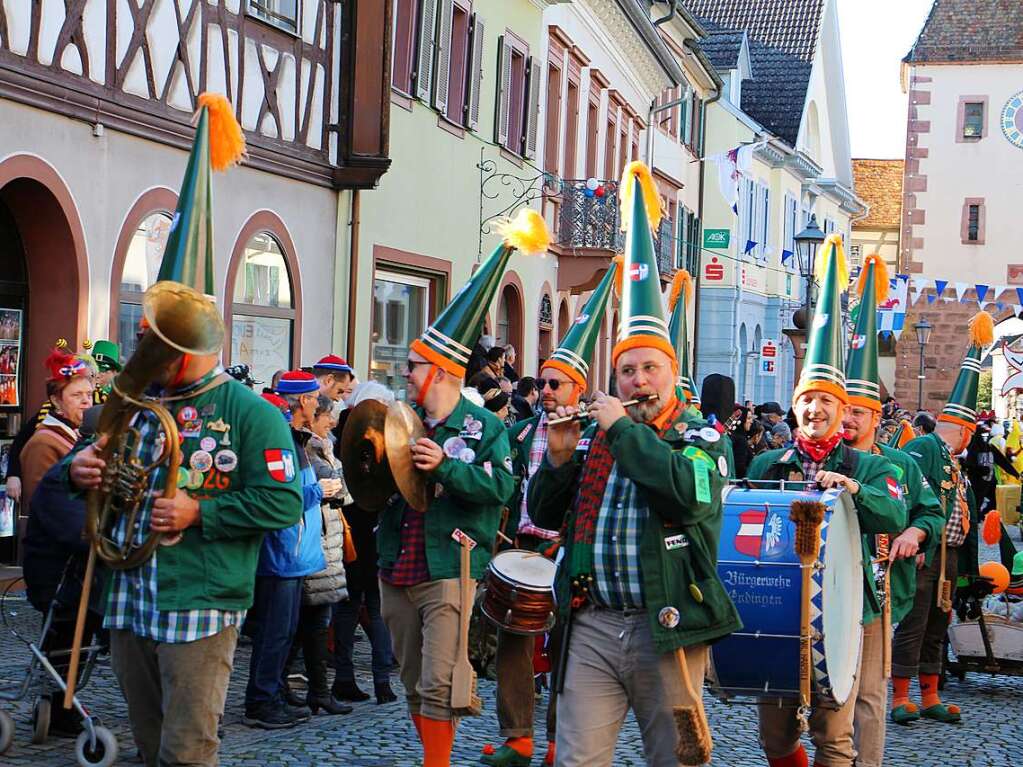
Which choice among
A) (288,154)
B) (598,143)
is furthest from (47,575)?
(598,143)

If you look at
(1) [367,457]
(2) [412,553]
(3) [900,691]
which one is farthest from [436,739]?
(3) [900,691]

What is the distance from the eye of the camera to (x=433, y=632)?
6742mm

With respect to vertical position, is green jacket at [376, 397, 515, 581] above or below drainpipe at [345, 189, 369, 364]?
below

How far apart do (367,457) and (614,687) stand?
186 centimetres

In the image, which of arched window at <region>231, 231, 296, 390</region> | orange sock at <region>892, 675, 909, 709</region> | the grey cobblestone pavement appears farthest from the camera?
arched window at <region>231, 231, 296, 390</region>

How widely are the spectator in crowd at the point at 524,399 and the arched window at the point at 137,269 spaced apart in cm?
Result: 321

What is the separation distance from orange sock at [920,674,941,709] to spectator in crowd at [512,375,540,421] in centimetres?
411

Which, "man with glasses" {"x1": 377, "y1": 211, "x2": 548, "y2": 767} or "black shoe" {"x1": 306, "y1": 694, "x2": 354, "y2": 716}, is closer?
"man with glasses" {"x1": 377, "y1": 211, "x2": 548, "y2": 767}

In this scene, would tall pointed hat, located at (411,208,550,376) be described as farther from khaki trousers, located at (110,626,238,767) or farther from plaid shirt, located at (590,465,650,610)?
khaki trousers, located at (110,626,238,767)

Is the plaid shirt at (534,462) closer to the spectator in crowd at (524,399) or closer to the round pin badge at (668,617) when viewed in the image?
the round pin badge at (668,617)

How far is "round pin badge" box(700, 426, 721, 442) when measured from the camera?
5.21 m

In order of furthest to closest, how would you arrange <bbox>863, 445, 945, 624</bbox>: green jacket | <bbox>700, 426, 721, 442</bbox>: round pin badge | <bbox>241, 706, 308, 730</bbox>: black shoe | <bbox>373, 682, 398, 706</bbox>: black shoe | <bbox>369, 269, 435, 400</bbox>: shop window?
<bbox>369, 269, 435, 400</bbox>: shop window
<bbox>373, 682, 398, 706</bbox>: black shoe
<bbox>241, 706, 308, 730</bbox>: black shoe
<bbox>863, 445, 945, 624</bbox>: green jacket
<bbox>700, 426, 721, 442</bbox>: round pin badge

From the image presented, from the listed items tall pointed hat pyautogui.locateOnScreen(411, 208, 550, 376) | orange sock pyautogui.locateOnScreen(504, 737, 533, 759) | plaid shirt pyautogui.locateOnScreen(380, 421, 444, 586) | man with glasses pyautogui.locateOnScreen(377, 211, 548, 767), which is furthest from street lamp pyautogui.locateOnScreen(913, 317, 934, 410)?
plaid shirt pyautogui.locateOnScreen(380, 421, 444, 586)

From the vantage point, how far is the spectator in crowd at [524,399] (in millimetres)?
13359
